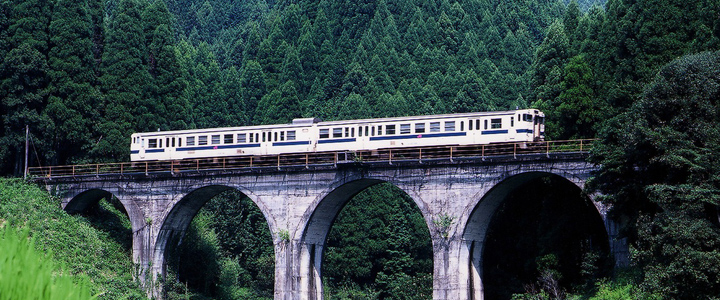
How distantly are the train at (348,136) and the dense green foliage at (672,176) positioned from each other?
25.5ft

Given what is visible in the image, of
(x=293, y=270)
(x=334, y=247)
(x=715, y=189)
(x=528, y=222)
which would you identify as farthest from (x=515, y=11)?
(x=715, y=189)

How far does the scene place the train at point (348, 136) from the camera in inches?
1982

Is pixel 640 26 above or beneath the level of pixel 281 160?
above

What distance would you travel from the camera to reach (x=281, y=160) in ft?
186

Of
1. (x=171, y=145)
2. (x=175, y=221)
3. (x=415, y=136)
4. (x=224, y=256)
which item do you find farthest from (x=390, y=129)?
(x=224, y=256)

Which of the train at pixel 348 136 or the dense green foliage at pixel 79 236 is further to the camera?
the dense green foliage at pixel 79 236

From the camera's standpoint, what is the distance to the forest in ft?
128

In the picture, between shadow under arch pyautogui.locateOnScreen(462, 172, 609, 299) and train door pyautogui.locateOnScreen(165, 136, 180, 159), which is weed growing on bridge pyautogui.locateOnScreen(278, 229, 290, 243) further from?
shadow under arch pyautogui.locateOnScreen(462, 172, 609, 299)

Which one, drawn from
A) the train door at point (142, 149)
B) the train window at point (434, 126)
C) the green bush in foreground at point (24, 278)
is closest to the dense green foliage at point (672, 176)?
the train window at point (434, 126)

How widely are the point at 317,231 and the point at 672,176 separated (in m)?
22.9

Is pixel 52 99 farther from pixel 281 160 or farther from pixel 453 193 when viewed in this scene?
pixel 453 193

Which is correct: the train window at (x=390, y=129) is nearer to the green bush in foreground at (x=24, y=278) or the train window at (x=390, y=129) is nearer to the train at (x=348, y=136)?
the train at (x=348, y=136)

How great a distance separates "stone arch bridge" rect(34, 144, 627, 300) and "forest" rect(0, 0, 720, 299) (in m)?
2.67

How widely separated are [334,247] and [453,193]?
3885cm
